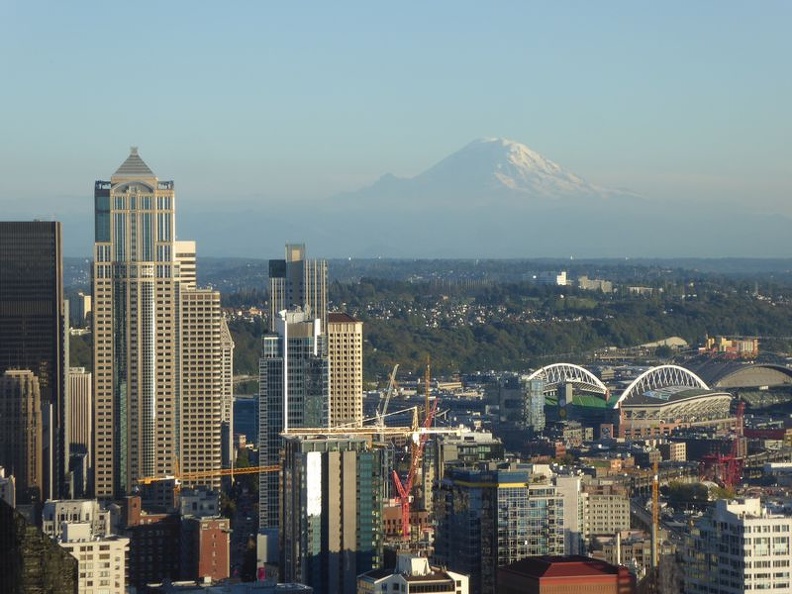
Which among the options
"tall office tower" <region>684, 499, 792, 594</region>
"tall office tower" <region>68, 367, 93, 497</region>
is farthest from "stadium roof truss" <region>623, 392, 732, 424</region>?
"tall office tower" <region>684, 499, 792, 594</region>

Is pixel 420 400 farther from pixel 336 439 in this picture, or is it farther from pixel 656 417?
pixel 336 439

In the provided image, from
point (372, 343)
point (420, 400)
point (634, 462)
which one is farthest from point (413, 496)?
point (372, 343)

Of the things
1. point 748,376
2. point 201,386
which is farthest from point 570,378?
point 201,386

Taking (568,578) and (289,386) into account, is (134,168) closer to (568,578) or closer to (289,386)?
(289,386)

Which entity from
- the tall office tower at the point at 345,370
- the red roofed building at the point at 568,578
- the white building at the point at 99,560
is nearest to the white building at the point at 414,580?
the red roofed building at the point at 568,578

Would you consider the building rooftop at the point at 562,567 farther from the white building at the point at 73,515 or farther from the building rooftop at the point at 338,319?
the building rooftop at the point at 338,319
